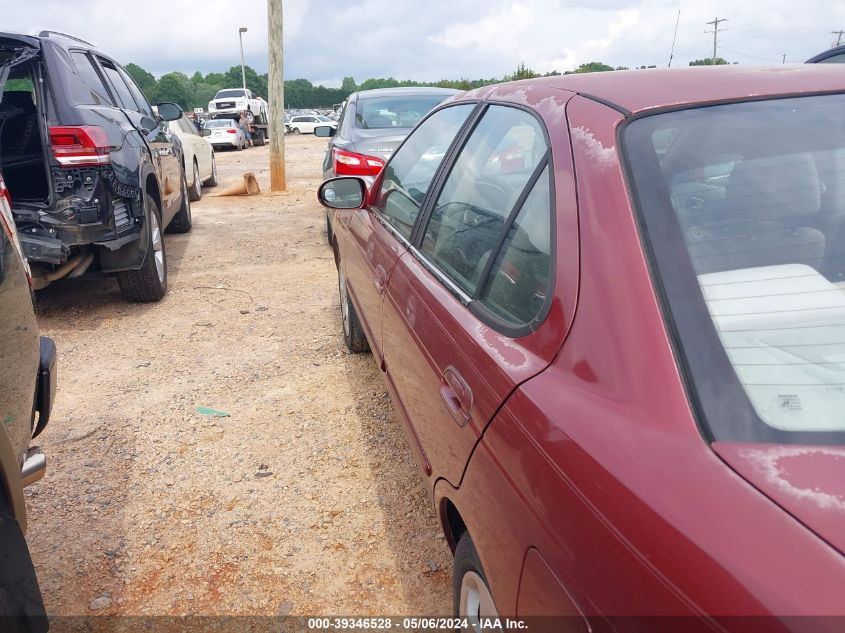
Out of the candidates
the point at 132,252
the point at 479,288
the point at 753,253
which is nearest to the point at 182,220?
the point at 132,252

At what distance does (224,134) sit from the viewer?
22375 millimetres

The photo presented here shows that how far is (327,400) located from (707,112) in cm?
261

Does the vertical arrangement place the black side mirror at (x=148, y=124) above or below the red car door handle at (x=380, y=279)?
above

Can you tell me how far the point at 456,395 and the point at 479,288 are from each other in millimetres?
296

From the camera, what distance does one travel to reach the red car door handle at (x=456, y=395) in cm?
154

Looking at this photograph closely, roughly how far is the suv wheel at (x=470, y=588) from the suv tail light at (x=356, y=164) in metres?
4.33

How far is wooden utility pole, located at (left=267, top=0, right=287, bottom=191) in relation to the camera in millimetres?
10578

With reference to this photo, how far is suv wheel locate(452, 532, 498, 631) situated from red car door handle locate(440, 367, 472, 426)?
13.0 inches

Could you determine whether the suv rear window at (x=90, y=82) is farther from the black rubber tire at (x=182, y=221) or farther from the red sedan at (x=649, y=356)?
the red sedan at (x=649, y=356)

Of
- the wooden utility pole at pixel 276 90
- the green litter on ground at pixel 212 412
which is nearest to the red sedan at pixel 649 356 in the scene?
the green litter on ground at pixel 212 412

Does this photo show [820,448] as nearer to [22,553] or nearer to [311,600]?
[22,553]

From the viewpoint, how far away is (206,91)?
8462cm

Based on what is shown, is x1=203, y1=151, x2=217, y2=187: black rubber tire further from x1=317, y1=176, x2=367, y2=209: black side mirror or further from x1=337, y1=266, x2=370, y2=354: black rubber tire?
x1=317, y1=176, x2=367, y2=209: black side mirror

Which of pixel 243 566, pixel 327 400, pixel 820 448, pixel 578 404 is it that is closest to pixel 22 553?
pixel 243 566
